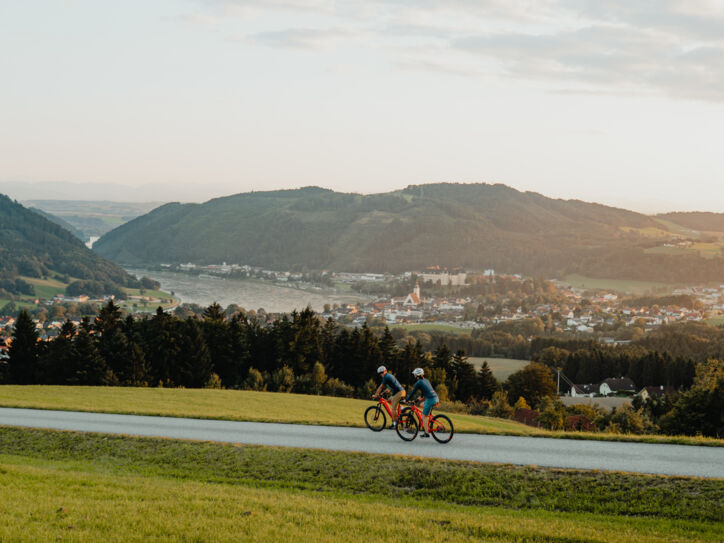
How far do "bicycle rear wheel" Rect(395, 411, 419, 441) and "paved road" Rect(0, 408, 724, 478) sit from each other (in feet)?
0.64

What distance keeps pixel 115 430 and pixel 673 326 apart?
455 ft

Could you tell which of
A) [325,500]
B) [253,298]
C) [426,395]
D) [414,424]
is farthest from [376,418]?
[253,298]

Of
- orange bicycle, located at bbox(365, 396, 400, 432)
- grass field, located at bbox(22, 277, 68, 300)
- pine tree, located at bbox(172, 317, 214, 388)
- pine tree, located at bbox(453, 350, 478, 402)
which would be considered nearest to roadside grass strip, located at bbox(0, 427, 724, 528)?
orange bicycle, located at bbox(365, 396, 400, 432)

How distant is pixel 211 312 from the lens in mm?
50500

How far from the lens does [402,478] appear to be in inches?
429

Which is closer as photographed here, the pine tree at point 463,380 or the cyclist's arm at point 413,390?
the cyclist's arm at point 413,390

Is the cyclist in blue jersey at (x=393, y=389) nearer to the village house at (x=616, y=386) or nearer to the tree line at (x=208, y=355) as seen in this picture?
the tree line at (x=208, y=355)

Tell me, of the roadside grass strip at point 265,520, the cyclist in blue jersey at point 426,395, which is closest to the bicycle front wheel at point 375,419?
the cyclist in blue jersey at point 426,395

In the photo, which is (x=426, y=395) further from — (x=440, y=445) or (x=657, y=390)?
(x=657, y=390)

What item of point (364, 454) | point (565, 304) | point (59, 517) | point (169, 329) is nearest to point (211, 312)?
point (169, 329)

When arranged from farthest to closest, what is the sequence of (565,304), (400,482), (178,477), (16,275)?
(565,304) → (16,275) → (178,477) → (400,482)

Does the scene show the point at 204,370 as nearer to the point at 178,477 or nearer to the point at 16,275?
the point at 178,477

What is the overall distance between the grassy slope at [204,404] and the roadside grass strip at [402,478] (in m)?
4.30

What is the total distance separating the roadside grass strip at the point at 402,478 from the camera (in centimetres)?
941
